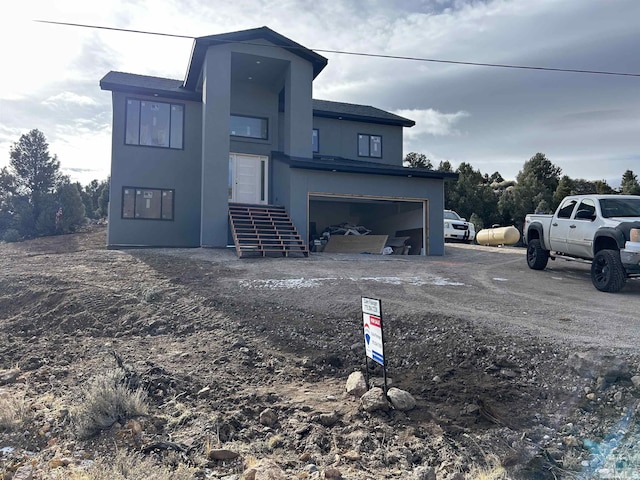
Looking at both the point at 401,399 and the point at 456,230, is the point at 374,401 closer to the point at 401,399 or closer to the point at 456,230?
the point at 401,399

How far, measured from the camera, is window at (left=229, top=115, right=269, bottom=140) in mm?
18062

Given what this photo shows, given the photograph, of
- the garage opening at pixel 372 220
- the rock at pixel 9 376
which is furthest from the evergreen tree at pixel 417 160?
the rock at pixel 9 376

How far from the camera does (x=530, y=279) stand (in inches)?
443

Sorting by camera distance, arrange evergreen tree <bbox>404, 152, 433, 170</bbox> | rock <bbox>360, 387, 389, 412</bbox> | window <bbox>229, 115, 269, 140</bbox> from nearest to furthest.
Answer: rock <bbox>360, 387, 389, 412</bbox>
window <bbox>229, 115, 269, 140</bbox>
evergreen tree <bbox>404, 152, 433, 170</bbox>

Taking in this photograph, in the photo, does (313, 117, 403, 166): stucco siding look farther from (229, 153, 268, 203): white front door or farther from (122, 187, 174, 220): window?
(122, 187, 174, 220): window

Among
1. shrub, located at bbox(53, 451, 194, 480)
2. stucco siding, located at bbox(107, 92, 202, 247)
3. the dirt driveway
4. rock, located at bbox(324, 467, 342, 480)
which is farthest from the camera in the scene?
stucco siding, located at bbox(107, 92, 202, 247)

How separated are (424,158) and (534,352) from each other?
41021 mm

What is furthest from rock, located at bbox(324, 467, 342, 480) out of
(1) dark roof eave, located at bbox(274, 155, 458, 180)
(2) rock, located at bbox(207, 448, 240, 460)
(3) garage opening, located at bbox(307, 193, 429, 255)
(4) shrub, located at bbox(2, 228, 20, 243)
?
(4) shrub, located at bbox(2, 228, 20, 243)

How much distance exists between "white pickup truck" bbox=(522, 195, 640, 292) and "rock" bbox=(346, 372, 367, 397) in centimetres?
709

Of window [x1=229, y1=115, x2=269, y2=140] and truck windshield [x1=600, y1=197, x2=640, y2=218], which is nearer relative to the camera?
truck windshield [x1=600, y1=197, x2=640, y2=218]

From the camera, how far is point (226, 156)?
15.6 metres

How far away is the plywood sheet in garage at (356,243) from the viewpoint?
59.0 feet

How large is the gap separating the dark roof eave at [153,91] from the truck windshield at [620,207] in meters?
14.0

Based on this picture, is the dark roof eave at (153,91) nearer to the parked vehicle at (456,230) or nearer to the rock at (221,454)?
the parked vehicle at (456,230)
